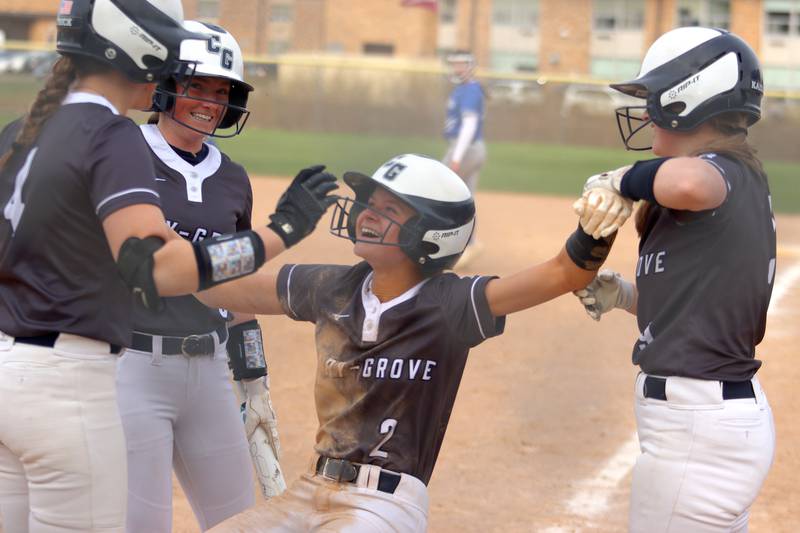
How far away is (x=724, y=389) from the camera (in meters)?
3.11

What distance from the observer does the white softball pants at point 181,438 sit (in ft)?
12.5

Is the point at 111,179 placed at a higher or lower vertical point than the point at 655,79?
lower

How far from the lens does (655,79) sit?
130 inches

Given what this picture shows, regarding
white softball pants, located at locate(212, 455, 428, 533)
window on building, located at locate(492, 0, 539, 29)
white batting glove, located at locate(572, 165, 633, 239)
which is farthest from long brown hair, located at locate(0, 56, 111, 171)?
window on building, located at locate(492, 0, 539, 29)

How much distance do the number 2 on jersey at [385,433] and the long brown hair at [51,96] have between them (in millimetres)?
1311

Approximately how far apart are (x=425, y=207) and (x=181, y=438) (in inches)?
51.1

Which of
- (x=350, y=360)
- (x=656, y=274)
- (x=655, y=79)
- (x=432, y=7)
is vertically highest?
(x=432, y=7)

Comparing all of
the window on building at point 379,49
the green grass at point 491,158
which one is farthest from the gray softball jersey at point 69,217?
the window on building at point 379,49

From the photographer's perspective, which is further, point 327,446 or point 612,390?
point 612,390

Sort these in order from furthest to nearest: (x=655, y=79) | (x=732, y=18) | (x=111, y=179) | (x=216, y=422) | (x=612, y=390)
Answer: (x=732, y=18) → (x=612, y=390) → (x=216, y=422) → (x=655, y=79) → (x=111, y=179)

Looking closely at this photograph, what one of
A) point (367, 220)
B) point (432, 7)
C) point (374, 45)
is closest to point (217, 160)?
point (367, 220)

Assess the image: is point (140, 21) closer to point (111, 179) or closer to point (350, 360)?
point (111, 179)

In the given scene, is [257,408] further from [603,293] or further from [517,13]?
[517,13]

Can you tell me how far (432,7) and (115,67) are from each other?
39.6 meters
